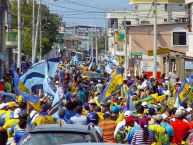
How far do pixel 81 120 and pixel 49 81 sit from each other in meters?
5.58

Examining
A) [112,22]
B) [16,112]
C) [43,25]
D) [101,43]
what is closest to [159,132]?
[16,112]

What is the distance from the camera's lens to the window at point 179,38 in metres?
63.2

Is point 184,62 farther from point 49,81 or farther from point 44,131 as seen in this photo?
point 44,131

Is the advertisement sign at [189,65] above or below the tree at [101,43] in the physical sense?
below

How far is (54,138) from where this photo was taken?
10695 mm

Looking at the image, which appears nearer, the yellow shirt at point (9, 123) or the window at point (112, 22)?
the yellow shirt at point (9, 123)

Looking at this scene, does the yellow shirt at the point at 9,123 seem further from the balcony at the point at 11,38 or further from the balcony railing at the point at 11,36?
the balcony railing at the point at 11,36

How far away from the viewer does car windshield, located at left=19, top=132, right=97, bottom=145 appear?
10.5 metres

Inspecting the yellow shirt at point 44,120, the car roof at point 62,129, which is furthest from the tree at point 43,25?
the car roof at point 62,129

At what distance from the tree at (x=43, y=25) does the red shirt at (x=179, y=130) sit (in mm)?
64742

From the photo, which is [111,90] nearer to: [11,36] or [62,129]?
[62,129]

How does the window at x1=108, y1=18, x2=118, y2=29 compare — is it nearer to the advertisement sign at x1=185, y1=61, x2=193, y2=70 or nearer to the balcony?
the balcony

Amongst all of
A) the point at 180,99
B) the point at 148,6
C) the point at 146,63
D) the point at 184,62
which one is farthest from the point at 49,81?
the point at 148,6

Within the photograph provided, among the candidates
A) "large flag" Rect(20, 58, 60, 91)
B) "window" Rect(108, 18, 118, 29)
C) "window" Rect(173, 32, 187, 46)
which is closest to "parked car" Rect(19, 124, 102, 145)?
"large flag" Rect(20, 58, 60, 91)
